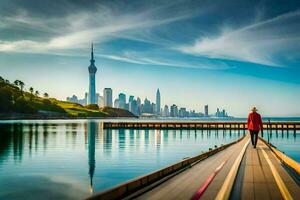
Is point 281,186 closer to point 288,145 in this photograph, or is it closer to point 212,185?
point 212,185

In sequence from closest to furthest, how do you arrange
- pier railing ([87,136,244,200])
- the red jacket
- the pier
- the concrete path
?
1. pier railing ([87,136,244,200])
2. the pier
3. the concrete path
4. the red jacket

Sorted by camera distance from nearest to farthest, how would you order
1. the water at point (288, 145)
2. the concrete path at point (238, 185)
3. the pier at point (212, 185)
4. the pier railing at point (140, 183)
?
the pier railing at point (140, 183), the pier at point (212, 185), the concrete path at point (238, 185), the water at point (288, 145)

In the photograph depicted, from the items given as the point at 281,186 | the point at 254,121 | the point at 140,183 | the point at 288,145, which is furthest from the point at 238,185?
the point at 288,145

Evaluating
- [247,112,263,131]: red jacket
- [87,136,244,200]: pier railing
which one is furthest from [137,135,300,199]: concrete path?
[247,112,263,131]: red jacket

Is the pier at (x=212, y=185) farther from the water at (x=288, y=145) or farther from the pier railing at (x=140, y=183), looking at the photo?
the water at (x=288, y=145)

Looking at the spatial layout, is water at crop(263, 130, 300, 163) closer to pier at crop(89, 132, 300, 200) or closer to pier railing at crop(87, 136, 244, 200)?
pier railing at crop(87, 136, 244, 200)

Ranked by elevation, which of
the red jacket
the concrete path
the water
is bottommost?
the water

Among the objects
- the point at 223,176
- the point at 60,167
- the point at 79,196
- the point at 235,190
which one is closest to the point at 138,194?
the point at 235,190

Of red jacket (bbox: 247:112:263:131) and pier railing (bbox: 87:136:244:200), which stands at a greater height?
red jacket (bbox: 247:112:263:131)

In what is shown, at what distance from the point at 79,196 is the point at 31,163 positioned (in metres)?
17.5

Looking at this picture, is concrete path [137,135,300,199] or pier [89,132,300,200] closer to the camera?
pier [89,132,300,200]

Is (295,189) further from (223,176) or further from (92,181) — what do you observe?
(92,181)

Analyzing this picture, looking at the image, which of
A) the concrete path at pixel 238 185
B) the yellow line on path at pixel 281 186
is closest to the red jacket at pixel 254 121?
the concrete path at pixel 238 185

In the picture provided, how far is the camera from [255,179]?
13.9 meters
